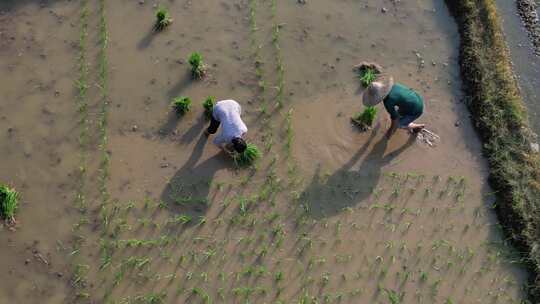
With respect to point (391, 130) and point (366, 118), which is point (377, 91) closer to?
point (366, 118)

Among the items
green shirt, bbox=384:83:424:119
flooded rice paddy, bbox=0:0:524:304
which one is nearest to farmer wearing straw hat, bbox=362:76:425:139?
green shirt, bbox=384:83:424:119

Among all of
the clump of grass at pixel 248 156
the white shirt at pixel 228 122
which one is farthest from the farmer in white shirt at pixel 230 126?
the clump of grass at pixel 248 156

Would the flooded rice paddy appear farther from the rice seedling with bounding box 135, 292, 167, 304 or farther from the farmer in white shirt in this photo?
the farmer in white shirt

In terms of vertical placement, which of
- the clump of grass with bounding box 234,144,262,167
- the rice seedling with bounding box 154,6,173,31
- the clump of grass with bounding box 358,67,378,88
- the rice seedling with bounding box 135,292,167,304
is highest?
the rice seedling with bounding box 154,6,173,31

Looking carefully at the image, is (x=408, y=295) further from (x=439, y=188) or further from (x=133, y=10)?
(x=133, y=10)

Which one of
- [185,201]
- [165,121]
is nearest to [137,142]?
[165,121]

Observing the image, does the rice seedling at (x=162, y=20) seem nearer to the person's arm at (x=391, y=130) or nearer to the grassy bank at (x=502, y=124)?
the person's arm at (x=391, y=130)
